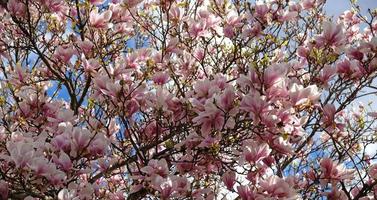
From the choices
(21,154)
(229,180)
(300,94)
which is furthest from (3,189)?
(300,94)

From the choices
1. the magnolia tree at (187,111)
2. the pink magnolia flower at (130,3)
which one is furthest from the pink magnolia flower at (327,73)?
the pink magnolia flower at (130,3)

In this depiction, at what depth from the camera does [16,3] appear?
427 cm

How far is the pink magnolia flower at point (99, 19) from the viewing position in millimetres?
4121

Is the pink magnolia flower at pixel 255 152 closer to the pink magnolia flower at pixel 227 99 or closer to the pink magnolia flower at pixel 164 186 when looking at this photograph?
the pink magnolia flower at pixel 227 99

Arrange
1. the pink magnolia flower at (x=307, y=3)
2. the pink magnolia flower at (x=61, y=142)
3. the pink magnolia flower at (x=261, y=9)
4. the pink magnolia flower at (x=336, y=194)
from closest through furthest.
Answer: the pink magnolia flower at (x=61, y=142) → the pink magnolia flower at (x=336, y=194) → the pink magnolia flower at (x=261, y=9) → the pink magnolia flower at (x=307, y=3)

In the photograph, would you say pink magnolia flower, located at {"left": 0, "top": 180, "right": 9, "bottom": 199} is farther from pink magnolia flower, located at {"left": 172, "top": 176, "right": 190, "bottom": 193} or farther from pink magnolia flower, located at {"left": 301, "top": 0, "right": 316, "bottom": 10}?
pink magnolia flower, located at {"left": 301, "top": 0, "right": 316, "bottom": 10}

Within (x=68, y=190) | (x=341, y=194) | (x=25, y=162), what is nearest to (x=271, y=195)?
(x=341, y=194)

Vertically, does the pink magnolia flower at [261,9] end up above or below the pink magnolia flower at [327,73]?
above

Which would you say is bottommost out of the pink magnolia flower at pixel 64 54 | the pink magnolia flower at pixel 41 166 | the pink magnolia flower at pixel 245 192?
the pink magnolia flower at pixel 245 192

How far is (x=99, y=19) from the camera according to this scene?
414 cm

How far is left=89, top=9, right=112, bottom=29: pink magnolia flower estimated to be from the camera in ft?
13.5

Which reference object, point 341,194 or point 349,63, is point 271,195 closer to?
point 341,194

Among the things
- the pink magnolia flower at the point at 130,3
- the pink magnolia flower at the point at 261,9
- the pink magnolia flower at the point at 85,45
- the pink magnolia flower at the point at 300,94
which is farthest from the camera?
the pink magnolia flower at the point at 261,9

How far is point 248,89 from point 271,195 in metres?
0.71
